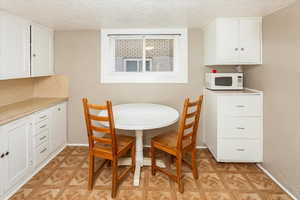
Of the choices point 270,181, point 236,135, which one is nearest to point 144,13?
point 236,135

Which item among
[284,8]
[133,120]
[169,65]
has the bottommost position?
[133,120]

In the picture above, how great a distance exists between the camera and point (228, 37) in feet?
8.89

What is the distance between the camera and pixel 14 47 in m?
2.48

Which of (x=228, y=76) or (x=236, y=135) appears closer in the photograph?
(x=236, y=135)

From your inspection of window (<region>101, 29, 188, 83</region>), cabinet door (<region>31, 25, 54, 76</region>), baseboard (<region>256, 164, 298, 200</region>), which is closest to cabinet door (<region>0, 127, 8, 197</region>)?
cabinet door (<region>31, 25, 54, 76</region>)

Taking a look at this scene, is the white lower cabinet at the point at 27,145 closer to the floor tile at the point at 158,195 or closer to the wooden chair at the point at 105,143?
the wooden chair at the point at 105,143

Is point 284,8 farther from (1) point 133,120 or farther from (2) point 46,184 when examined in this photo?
(2) point 46,184

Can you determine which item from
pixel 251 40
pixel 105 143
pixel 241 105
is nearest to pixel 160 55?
pixel 251 40

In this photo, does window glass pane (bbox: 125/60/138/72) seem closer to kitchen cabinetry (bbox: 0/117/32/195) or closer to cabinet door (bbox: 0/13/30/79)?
cabinet door (bbox: 0/13/30/79)

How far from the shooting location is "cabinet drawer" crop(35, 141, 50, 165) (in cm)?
258

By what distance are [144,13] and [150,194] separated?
207cm

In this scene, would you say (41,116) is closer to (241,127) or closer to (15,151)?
(15,151)

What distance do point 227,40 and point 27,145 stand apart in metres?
2.84

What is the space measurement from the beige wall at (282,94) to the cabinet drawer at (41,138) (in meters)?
→ 2.93
